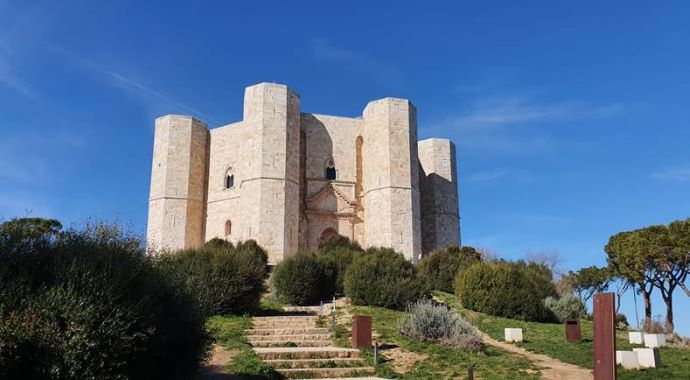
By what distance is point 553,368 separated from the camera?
10664mm

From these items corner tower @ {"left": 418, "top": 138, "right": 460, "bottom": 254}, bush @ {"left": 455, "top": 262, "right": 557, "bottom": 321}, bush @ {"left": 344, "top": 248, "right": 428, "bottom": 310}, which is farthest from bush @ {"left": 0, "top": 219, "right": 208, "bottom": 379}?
corner tower @ {"left": 418, "top": 138, "right": 460, "bottom": 254}

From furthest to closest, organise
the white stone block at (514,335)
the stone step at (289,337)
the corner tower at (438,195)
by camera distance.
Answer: the corner tower at (438,195)
the white stone block at (514,335)
the stone step at (289,337)

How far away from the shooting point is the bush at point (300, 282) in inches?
763

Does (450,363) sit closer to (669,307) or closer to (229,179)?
(669,307)

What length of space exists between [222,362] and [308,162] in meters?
26.2

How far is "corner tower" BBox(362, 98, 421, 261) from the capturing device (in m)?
33.0

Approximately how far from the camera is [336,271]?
71.2 feet

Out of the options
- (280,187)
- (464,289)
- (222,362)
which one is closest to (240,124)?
(280,187)

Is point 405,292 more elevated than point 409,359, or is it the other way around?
point 405,292

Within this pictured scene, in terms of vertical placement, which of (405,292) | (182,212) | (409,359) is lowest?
(409,359)

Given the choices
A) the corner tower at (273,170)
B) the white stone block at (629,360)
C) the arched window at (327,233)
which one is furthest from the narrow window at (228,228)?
the white stone block at (629,360)

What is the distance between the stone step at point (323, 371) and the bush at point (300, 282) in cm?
911

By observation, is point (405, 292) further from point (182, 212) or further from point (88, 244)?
point (182, 212)

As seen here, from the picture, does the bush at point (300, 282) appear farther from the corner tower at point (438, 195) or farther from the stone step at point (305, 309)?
the corner tower at point (438, 195)
